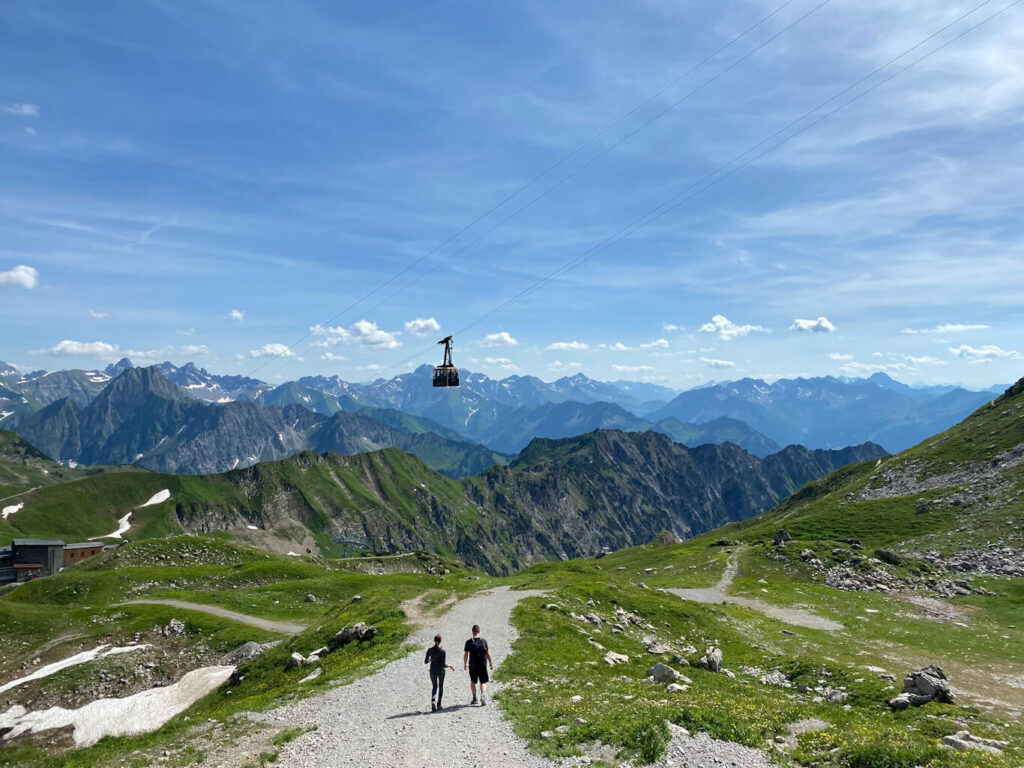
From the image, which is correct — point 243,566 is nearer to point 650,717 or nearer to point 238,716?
point 238,716

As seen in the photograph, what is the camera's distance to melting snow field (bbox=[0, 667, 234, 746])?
39.7 metres

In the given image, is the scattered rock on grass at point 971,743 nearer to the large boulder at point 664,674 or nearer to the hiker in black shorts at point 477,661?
the large boulder at point 664,674

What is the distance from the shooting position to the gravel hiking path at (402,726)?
19.2m

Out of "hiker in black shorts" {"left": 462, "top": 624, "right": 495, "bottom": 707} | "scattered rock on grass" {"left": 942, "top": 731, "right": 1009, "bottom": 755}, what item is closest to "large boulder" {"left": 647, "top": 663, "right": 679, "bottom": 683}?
"hiker in black shorts" {"left": 462, "top": 624, "right": 495, "bottom": 707}

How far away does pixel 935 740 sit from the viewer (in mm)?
19000

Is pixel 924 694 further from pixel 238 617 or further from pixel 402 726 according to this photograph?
pixel 238 617

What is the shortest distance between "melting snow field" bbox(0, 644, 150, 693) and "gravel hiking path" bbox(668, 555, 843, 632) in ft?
206

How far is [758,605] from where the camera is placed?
68.8m

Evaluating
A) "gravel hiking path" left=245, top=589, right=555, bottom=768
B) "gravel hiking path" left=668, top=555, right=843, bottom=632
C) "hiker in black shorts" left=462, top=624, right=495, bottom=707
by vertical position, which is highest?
"hiker in black shorts" left=462, top=624, right=495, bottom=707

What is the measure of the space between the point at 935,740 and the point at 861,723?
8.28ft

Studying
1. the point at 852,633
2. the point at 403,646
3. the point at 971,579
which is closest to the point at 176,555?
the point at 403,646

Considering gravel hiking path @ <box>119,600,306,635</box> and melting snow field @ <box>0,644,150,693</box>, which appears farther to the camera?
gravel hiking path @ <box>119,600,306,635</box>

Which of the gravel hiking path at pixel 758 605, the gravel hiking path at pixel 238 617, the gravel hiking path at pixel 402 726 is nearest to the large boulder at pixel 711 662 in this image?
the gravel hiking path at pixel 402 726

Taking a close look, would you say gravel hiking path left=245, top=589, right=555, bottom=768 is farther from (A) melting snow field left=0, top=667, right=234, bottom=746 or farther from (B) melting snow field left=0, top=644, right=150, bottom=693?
(B) melting snow field left=0, top=644, right=150, bottom=693
